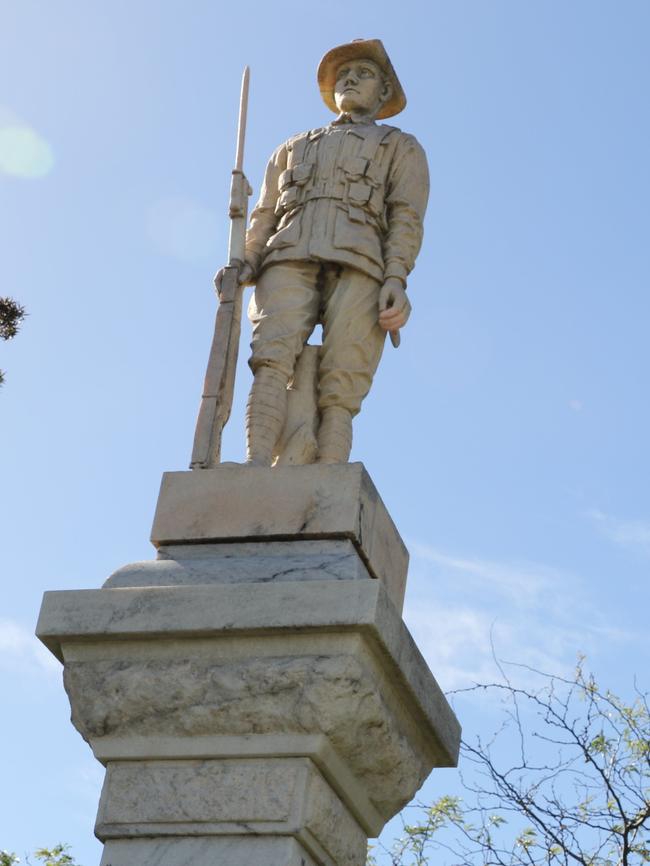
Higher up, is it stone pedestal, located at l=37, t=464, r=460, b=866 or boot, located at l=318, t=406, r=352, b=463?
boot, located at l=318, t=406, r=352, b=463

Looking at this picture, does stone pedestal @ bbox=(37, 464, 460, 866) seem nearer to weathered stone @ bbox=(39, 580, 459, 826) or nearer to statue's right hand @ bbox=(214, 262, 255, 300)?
weathered stone @ bbox=(39, 580, 459, 826)

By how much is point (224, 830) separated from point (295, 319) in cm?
216

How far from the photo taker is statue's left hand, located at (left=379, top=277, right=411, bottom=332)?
6.17m

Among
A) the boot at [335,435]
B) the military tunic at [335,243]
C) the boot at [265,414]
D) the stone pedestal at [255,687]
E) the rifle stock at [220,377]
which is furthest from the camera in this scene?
the military tunic at [335,243]

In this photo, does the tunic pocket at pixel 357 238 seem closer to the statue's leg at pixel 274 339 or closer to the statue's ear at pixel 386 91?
the statue's leg at pixel 274 339

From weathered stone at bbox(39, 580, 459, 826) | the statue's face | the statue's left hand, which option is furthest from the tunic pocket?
weathered stone at bbox(39, 580, 459, 826)

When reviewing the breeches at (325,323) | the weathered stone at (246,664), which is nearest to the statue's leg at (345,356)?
the breeches at (325,323)

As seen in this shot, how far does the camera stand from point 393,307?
20.3 ft

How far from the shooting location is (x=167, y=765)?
4.98 m

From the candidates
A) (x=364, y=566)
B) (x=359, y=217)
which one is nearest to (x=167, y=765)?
(x=364, y=566)

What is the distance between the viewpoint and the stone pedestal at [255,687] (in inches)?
190

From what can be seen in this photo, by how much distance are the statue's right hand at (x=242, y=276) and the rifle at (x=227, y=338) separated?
0.04 feet

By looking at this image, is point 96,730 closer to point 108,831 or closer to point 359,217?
point 108,831

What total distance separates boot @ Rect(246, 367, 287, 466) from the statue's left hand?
468 mm
